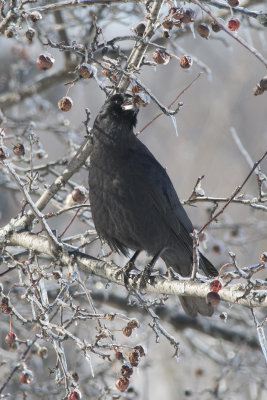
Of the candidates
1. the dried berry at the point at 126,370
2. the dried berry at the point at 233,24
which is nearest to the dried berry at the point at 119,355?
the dried berry at the point at 126,370

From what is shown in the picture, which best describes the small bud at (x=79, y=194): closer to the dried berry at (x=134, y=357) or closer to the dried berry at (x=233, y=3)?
the dried berry at (x=134, y=357)

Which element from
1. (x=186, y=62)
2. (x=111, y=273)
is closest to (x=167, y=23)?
(x=186, y=62)

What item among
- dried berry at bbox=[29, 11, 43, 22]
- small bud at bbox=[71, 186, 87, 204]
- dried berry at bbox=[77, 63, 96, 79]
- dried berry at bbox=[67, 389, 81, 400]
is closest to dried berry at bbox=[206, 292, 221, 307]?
dried berry at bbox=[67, 389, 81, 400]

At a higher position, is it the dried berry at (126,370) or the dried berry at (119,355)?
the dried berry at (119,355)

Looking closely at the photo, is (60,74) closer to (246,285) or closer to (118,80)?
(118,80)

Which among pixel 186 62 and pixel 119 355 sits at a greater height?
pixel 186 62

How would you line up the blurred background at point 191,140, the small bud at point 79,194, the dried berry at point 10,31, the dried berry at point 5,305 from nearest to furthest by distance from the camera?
the dried berry at point 5,305
the dried berry at point 10,31
the small bud at point 79,194
the blurred background at point 191,140

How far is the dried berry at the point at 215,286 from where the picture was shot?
272 centimetres

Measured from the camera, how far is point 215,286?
8.96 ft

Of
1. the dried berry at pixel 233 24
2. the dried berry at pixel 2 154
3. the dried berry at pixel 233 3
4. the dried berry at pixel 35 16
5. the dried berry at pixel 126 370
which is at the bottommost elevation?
the dried berry at pixel 126 370

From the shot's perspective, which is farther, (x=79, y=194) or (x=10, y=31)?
(x=79, y=194)

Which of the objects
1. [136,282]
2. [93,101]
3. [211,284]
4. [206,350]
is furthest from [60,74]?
[93,101]

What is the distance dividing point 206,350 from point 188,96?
1096 centimetres

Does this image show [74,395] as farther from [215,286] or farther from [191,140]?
[191,140]
